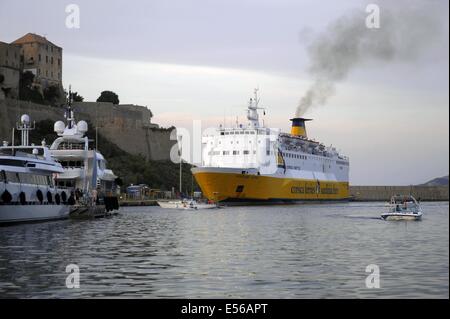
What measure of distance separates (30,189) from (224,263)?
2023cm

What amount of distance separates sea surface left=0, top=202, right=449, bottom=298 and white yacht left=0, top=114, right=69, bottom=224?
2939 mm

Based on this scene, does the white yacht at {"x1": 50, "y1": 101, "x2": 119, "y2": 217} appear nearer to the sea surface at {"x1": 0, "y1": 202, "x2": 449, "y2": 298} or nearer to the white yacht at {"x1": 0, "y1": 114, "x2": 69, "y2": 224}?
the white yacht at {"x1": 0, "y1": 114, "x2": 69, "y2": 224}

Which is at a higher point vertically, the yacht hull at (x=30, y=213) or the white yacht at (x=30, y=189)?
the white yacht at (x=30, y=189)

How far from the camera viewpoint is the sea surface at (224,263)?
14.3 metres

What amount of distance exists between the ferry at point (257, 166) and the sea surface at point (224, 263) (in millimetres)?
36452

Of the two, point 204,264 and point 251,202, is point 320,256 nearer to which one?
point 204,264

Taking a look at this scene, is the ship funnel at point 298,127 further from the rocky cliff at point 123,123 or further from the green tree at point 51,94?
the green tree at point 51,94

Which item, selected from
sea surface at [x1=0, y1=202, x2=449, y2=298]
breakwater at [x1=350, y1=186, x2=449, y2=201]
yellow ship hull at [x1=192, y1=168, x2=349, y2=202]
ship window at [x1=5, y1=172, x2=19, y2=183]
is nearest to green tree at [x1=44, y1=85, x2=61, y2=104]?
yellow ship hull at [x1=192, y1=168, x2=349, y2=202]

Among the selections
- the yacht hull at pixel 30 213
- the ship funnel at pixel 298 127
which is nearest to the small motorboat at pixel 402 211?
the yacht hull at pixel 30 213

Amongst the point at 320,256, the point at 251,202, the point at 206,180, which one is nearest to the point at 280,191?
the point at 251,202

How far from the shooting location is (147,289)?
47.5 ft

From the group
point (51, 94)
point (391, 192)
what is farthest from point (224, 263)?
point (391, 192)

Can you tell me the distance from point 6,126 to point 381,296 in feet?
238

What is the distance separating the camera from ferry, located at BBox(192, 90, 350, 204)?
67.5m
